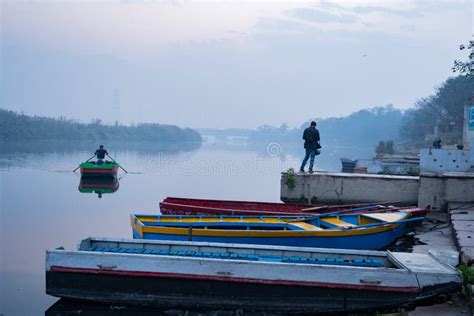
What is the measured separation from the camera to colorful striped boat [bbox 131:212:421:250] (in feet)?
32.2

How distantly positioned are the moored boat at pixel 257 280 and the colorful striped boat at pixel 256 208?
12.5 feet

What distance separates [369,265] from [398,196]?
751 cm

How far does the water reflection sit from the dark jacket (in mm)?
14658

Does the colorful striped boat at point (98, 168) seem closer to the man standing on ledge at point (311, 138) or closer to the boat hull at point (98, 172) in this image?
the boat hull at point (98, 172)

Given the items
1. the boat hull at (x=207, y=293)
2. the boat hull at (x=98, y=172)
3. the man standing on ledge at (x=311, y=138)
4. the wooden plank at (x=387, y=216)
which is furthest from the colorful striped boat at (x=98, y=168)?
the boat hull at (x=207, y=293)

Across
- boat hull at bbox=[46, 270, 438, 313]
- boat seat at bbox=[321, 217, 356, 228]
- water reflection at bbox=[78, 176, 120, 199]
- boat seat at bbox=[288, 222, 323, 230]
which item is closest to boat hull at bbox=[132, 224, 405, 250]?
boat seat at bbox=[288, 222, 323, 230]

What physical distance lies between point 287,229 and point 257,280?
3.30 metres

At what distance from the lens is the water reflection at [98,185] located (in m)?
28.1

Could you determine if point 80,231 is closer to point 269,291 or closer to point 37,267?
point 37,267

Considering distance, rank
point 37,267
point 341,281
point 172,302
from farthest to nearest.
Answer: point 37,267 < point 172,302 < point 341,281

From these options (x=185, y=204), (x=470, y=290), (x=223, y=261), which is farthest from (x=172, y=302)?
(x=185, y=204)

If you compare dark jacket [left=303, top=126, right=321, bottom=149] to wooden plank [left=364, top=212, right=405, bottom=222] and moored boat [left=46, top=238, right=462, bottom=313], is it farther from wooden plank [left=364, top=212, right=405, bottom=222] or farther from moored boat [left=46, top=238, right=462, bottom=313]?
moored boat [left=46, top=238, right=462, bottom=313]

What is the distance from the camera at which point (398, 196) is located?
48.3 ft

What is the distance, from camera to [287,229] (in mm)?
10367
